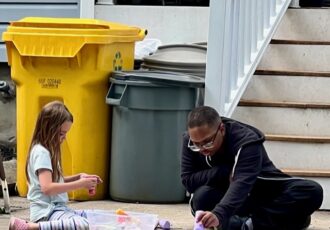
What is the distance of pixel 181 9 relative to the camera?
25.8 ft

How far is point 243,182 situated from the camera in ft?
15.1

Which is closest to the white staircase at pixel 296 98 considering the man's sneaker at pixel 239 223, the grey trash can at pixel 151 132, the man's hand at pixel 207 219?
the grey trash can at pixel 151 132

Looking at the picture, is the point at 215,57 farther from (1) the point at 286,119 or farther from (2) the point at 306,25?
(2) the point at 306,25

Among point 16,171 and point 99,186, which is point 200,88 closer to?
point 99,186

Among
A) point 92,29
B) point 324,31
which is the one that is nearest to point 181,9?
point 324,31

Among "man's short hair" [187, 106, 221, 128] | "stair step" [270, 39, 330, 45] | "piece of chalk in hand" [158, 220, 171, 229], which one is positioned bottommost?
"piece of chalk in hand" [158, 220, 171, 229]

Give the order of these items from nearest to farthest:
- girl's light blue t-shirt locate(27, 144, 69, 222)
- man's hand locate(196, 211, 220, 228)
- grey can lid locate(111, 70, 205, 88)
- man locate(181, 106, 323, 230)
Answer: man's hand locate(196, 211, 220, 228) → man locate(181, 106, 323, 230) → girl's light blue t-shirt locate(27, 144, 69, 222) → grey can lid locate(111, 70, 205, 88)

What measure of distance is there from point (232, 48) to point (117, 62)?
0.91m

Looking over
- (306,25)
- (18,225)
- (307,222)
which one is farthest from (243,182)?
(306,25)

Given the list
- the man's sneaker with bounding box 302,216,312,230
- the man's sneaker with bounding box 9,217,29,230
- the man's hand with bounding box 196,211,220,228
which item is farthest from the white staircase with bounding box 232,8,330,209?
the man's sneaker with bounding box 9,217,29,230

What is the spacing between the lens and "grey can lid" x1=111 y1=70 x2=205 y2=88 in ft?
19.7

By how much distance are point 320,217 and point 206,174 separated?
1055 mm

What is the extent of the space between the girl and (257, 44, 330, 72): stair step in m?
2.46

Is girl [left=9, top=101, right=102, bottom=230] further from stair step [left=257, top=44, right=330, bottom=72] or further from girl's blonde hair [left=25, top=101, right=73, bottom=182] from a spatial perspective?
stair step [left=257, top=44, right=330, bottom=72]
